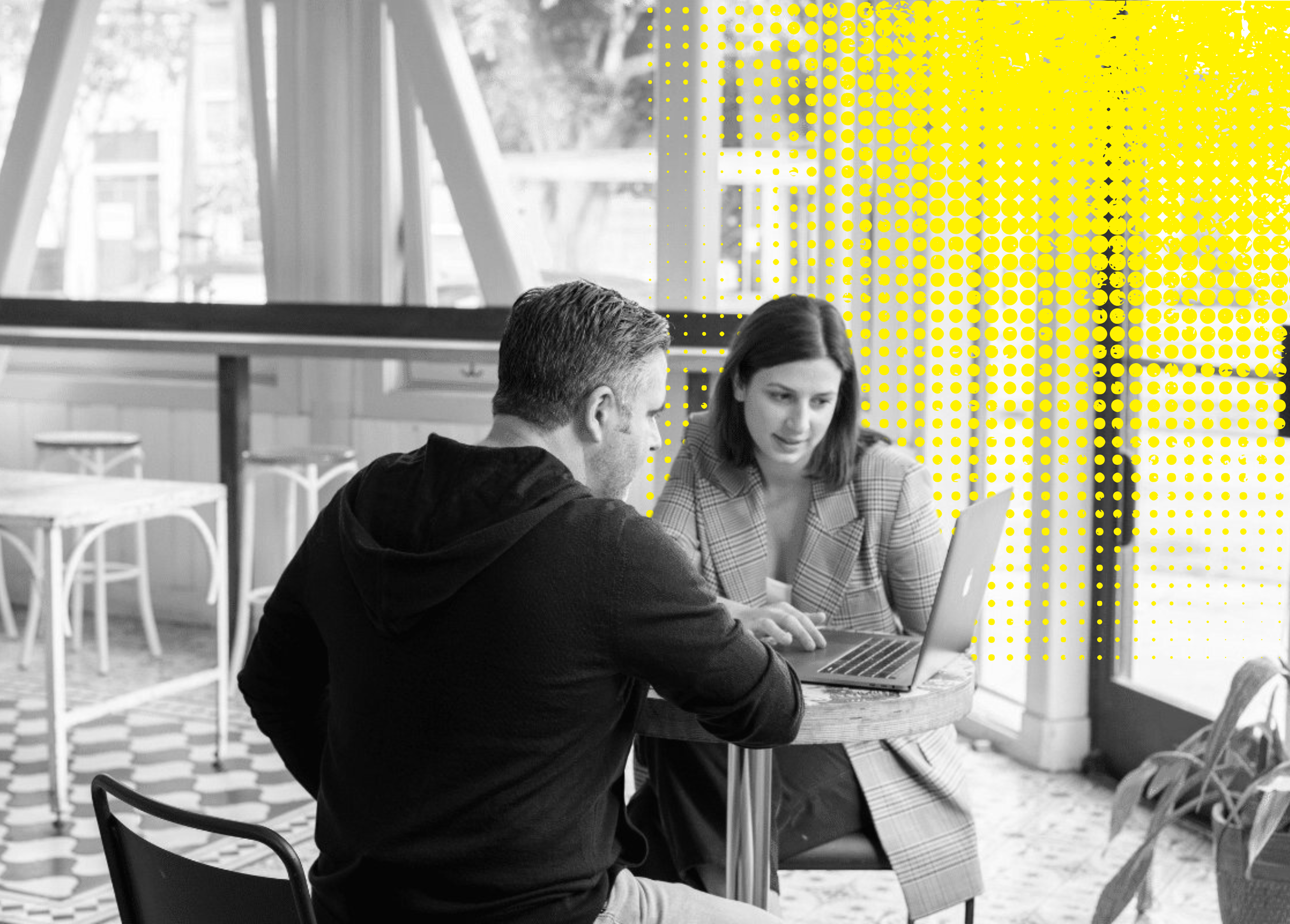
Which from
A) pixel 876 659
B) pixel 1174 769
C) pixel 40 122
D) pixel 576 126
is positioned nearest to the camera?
pixel 876 659

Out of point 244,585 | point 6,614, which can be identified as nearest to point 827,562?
point 244,585

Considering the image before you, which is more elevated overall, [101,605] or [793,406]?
[793,406]

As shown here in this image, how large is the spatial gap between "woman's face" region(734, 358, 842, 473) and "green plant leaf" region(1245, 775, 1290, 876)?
0.96 meters

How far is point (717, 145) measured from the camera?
4.21 m

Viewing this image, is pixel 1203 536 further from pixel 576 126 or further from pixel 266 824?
pixel 576 126

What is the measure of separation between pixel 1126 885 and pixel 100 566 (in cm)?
370

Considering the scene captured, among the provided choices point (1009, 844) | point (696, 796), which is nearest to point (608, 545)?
point (696, 796)

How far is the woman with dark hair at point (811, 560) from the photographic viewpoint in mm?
2504

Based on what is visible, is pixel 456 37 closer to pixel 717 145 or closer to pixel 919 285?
pixel 717 145

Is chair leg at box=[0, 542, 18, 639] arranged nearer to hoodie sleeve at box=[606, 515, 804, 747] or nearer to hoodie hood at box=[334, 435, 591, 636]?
hoodie hood at box=[334, 435, 591, 636]

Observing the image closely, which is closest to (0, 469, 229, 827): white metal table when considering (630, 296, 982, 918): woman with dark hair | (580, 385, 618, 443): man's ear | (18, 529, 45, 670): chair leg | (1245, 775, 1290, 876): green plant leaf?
(18, 529, 45, 670): chair leg

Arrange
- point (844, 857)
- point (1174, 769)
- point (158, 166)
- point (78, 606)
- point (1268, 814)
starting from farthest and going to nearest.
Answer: point (158, 166) → point (78, 606) → point (1174, 769) → point (1268, 814) → point (844, 857)

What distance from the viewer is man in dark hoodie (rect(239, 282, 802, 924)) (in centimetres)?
153

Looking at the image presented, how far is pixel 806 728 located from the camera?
6.54 feet
